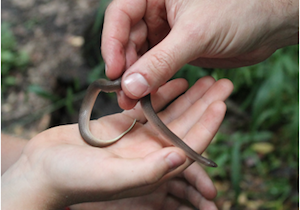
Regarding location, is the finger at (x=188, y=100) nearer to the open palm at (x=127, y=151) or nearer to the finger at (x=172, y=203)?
the open palm at (x=127, y=151)

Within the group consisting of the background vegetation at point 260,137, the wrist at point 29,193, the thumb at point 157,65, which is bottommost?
the background vegetation at point 260,137

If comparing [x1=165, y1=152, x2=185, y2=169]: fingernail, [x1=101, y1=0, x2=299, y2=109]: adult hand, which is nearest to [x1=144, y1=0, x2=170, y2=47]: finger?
[x1=101, y1=0, x2=299, y2=109]: adult hand

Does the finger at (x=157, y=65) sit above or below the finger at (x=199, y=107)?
above

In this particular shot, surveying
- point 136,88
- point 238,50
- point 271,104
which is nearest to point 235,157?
point 271,104

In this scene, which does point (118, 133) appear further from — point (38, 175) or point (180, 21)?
point (180, 21)

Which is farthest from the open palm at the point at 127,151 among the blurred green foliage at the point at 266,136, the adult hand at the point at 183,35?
the blurred green foliage at the point at 266,136
